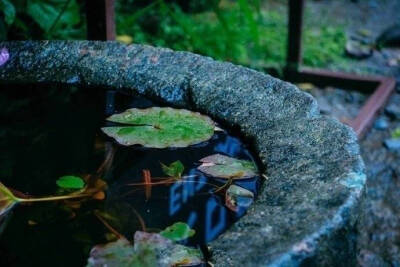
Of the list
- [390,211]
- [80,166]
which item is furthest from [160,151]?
[390,211]

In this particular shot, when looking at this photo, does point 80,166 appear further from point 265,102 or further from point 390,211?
point 390,211

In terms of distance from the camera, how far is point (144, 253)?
2.62 ft

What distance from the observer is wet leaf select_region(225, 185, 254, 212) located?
952 millimetres

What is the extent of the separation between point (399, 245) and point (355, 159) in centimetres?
121

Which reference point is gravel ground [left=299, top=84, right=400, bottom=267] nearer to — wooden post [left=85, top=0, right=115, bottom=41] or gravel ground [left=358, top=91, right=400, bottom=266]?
gravel ground [left=358, top=91, right=400, bottom=266]

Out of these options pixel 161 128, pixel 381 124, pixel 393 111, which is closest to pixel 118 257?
pixel 161 128

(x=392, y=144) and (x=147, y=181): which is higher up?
(x=147, y=181)

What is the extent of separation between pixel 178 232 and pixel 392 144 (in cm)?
200

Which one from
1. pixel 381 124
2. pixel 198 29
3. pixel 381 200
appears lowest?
pixel 381 200

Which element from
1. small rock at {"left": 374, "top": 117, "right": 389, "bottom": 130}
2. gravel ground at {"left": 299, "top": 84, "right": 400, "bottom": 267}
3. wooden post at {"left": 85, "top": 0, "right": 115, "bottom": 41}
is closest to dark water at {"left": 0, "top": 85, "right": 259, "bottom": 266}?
gravel ground at {"left": 299, "top": 84, "right": 400, "bottom": 267}

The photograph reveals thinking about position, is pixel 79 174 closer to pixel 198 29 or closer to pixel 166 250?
pixel 166 250

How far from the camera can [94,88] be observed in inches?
55.7

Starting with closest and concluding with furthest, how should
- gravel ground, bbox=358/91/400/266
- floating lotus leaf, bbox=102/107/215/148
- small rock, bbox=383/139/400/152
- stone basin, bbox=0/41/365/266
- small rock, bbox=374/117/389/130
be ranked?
stone basin, bbox=0/41/365/266 < floating lotus leaf, bbox=102/107/215/148 < gravel ground, bbox=358/91/400/266 < small rock, bbox=383/139/400/152 < small rock, bbox=374/117/389/130

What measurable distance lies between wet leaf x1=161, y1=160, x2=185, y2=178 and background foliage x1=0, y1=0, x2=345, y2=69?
3.78 feet
